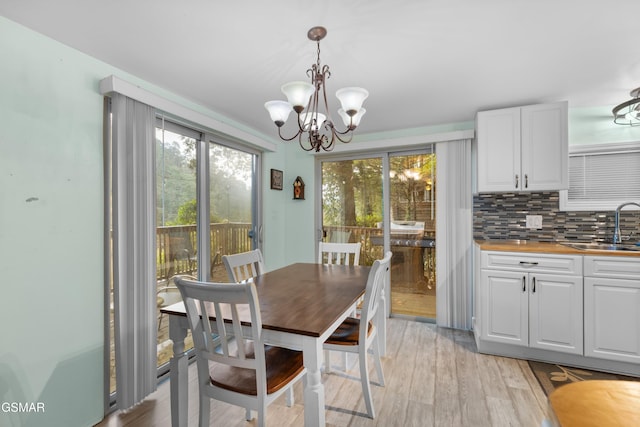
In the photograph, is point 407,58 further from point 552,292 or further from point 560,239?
point 560,239

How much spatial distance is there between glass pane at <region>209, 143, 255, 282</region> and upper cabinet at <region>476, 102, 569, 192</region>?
8.18 feet

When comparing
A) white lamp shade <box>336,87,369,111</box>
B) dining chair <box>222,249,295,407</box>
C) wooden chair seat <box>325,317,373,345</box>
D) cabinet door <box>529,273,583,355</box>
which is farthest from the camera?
cabinet door <box>529,273,583,355</box>

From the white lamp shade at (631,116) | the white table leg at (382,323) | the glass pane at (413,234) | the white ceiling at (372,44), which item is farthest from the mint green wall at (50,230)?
the white lamp shade at (631,116)

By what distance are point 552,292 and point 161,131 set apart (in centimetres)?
345

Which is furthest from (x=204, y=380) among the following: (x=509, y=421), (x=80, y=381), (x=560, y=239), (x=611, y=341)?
(x=560, y=239)

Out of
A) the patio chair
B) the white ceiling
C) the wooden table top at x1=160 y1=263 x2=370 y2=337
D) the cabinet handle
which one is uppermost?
the white ceiling

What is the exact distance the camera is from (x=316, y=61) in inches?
77.9

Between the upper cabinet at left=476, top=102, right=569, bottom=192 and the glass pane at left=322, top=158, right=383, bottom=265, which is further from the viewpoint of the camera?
the glass pane at left=322, top=158, right=383, bottom=265

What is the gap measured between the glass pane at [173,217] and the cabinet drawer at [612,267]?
130 inches

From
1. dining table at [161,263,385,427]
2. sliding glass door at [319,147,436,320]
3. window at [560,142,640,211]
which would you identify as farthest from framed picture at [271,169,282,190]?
window at [560,142,640,211]

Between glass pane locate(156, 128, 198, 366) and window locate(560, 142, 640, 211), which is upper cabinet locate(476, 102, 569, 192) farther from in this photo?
glass pane locate(156, 128, 198, 366)

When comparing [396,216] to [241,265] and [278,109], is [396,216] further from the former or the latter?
[278,109]

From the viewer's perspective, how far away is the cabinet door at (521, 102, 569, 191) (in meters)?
2.60

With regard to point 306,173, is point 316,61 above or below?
above
